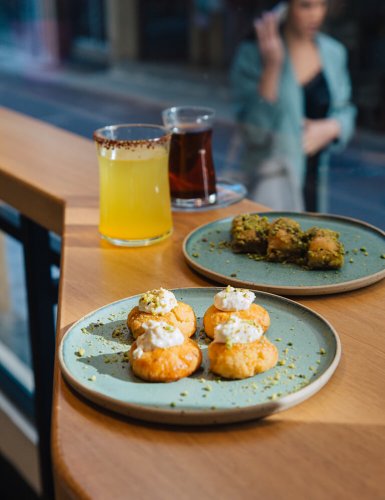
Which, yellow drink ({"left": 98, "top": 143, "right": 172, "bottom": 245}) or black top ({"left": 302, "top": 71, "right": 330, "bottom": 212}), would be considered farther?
black top ({"left": 302, "top": 71, "right": 330, "bottom": 212})

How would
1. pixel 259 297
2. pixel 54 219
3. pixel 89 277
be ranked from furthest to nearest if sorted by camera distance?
pixel 54 219
pixel 89 277
pixel 259 297

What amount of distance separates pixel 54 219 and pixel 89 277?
1.50ft

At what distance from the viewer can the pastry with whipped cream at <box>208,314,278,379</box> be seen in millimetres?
718

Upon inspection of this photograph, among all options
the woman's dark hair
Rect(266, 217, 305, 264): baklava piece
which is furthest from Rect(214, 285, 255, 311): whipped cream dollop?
the woman's dark hair

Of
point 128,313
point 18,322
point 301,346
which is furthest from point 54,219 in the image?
point 18,322

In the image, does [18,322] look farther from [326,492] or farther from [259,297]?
[326,492]

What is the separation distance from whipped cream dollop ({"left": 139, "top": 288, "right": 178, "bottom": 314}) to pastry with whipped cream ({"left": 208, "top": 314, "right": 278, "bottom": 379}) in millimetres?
81

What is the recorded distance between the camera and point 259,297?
91cm

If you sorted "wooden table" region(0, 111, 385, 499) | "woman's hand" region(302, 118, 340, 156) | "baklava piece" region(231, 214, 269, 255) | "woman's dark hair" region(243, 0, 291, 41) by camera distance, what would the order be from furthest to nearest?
1. "woman's dark hair" region(243, 0, 291, 41)
2. "woman's hand" region(302, 118, 340, 156)
3. "baklava piece" region(231, 214, 269, 255)
4. "wooden table" region(0, 111, 385, 499)

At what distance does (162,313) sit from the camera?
0.81m

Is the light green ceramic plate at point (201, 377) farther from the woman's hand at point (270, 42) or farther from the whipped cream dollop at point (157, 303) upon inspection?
the woman's hand at point (270, 42)

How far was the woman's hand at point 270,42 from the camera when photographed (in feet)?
9.99

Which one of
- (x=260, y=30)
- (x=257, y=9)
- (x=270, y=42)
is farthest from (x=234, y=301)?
(x=257, y=9)

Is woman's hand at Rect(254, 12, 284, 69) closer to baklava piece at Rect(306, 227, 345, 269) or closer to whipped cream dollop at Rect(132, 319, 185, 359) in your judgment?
baklava piece at Rect(306, 227, 345, 269)
